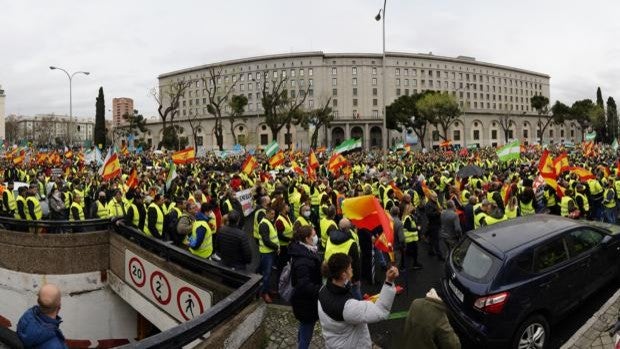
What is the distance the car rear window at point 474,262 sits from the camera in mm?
5285

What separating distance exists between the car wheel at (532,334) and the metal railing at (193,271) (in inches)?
129

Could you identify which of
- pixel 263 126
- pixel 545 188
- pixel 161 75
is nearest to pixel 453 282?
pixel 545 188

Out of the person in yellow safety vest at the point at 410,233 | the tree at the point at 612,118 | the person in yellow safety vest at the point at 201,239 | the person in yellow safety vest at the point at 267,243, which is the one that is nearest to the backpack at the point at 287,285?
the person in yellow safety vest at the point at 267,243

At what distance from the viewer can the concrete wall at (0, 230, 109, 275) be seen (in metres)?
8.64

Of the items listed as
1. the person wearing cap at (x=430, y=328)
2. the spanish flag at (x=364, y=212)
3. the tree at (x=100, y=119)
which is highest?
the tree at (x=100, y=119)

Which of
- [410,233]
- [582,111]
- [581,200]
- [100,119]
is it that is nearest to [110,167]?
[410,233]

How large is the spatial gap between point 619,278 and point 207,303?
6.85 meters

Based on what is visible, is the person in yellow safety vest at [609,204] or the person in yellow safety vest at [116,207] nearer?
the person in yellow safety vest at [116,207]

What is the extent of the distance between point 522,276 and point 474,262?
24.3 inches

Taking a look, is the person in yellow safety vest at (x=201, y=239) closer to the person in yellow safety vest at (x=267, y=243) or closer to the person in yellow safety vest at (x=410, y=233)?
the person in yellow safety vest at (x=267, y=243)

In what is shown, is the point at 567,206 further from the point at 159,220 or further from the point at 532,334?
the point at 159,220

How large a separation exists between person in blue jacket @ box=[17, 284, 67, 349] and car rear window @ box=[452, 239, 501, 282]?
462cm

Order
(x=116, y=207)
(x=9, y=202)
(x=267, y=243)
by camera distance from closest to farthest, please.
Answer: (x=267, y=243) < (x=116, y=207) < (x=9, y=202)

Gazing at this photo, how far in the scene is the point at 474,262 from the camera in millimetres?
5660
